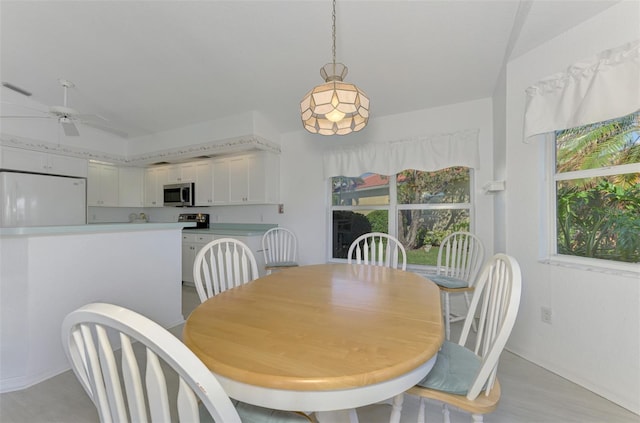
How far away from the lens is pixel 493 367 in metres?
0.92

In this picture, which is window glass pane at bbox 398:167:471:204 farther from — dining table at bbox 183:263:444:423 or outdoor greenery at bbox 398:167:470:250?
dining table at bbox 183:263:444:423

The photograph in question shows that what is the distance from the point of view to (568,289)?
1.87 meters

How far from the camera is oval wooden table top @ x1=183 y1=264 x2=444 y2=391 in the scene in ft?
2.25

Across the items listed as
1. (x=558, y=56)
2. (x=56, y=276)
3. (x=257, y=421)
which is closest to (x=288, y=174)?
(x=56, y=276)

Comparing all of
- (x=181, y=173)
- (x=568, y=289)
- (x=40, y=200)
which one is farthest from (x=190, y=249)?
(x=568, y=289)

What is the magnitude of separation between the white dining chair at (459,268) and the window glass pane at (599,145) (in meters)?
0.93

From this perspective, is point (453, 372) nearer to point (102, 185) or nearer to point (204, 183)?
point (204, 183)

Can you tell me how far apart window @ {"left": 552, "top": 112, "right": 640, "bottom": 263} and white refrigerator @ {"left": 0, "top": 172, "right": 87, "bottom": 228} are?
5423mm

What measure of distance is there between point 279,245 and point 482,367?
9.55 ft

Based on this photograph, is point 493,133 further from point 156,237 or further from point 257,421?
point 156,237

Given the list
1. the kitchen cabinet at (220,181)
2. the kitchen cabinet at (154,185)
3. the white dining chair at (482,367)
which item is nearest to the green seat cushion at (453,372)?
the white dining chair at (482,367)

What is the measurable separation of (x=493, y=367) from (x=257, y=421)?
0.80 metres

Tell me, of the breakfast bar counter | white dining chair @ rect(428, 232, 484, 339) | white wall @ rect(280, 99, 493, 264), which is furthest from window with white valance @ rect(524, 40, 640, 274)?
the breakfast bar counter

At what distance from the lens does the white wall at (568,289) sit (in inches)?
62.6
